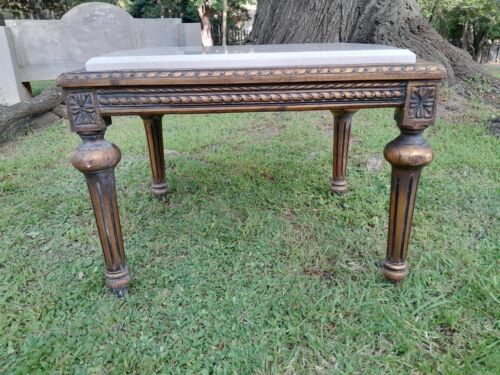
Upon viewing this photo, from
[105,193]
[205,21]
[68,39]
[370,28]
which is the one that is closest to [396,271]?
[105,193]

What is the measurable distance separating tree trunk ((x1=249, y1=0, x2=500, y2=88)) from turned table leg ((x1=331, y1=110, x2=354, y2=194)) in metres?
2.20

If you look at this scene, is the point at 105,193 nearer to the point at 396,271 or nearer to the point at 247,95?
the point at 247,95

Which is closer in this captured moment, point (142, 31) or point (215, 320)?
point (215, 320)

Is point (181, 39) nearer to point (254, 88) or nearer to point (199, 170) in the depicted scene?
point (199, 170)

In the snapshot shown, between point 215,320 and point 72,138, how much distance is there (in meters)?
2.87

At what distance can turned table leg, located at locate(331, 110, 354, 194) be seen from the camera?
69.4 inches

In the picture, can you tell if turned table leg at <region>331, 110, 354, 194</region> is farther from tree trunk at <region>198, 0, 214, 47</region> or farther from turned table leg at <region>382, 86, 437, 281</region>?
tree trunk at <region>198, 0, 214, 47</region>

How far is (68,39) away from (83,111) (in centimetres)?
522

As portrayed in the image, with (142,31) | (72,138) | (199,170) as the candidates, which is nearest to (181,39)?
(142,31)

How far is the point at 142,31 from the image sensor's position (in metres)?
5.91

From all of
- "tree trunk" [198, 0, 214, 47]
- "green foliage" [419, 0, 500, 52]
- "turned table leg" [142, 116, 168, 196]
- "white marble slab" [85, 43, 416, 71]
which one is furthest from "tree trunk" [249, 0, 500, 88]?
"tree trunk" [198, 0, 214, 47]

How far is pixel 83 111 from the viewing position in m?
1.01

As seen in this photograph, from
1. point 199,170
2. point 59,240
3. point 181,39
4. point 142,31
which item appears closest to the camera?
point 59,240

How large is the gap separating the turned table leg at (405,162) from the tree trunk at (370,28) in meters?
2.89
